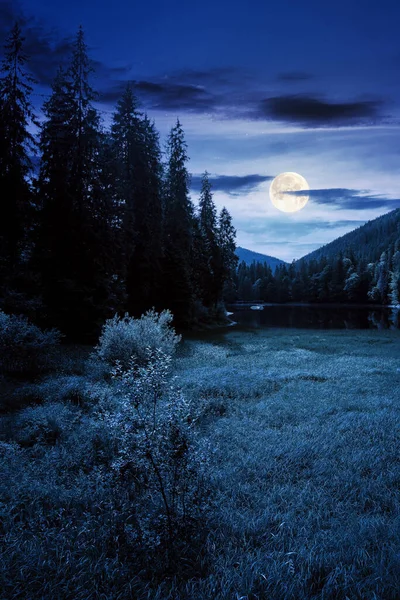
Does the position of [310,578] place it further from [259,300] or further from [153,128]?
[259,300]

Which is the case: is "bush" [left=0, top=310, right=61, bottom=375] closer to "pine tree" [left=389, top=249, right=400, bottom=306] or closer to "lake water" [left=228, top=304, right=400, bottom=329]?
"lake water" [left=228, top=304, right=400, bottom=329]

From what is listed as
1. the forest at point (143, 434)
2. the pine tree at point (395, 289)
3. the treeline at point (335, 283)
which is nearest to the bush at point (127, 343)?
the forest at point (143, 434)

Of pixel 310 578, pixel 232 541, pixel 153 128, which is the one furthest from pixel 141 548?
pixel 153 128

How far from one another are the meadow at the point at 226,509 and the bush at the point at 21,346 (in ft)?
11.7

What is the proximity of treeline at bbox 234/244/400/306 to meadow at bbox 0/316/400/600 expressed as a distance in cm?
9902

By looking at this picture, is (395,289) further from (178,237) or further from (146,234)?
(146,234)

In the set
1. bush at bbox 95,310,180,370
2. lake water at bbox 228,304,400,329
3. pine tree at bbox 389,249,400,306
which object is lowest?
lake water at bbox 228,304,400,329

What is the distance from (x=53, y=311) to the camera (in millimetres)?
22328

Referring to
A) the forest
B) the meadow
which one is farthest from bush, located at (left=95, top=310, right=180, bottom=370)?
the meadow

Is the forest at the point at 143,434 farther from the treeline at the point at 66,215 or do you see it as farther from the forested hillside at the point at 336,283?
the forested hillside at the point at 336,283

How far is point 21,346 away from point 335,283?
374 ft

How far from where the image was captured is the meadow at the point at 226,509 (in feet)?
10.8

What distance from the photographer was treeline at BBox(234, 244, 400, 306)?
10425cm

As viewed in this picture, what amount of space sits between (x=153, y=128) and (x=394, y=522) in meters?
38.7
